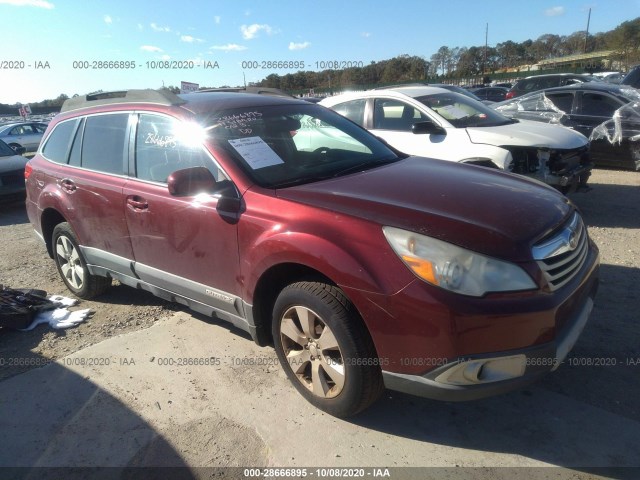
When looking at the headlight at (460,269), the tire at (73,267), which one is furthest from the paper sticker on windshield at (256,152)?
the tire at (73,267)

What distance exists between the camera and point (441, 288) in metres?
2.16

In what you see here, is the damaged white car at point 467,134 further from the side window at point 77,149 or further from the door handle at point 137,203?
the side window at point 77,149

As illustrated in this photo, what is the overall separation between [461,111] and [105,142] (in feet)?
14.8

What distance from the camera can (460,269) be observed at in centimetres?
219

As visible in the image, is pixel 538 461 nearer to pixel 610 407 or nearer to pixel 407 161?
pixel 610 407

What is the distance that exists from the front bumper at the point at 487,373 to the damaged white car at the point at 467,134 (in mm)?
3781

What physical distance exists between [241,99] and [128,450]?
2497 mm

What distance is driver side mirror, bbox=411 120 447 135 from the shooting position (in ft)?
19.0

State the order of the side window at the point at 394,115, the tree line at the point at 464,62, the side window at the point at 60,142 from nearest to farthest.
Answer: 1. the side window at the point at 60,142
2. the side window at the point at 394,115
3. the tree line at the point at 464,62

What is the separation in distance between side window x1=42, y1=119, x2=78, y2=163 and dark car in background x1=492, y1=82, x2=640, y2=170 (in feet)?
26.5

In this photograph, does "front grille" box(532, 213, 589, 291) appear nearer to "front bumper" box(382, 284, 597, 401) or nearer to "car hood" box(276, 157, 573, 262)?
"car hood" box(276, 157, 573, 262)

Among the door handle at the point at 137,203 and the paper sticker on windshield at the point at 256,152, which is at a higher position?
the paper sticker on windshield at the point at 256,152

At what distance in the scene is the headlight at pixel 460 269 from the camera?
2172mm

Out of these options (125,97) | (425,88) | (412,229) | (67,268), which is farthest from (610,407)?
(425,88)
